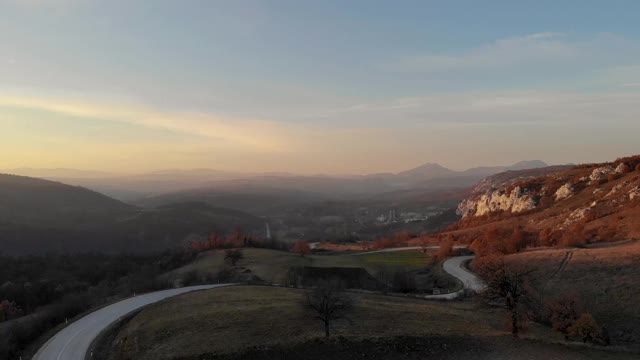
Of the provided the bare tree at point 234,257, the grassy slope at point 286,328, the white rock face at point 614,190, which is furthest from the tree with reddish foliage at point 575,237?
the bare tree at point 234,257

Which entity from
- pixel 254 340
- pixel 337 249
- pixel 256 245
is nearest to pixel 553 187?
pixel 337 249

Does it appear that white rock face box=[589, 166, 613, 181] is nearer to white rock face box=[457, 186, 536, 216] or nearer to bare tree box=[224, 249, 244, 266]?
white rock face box=[457, 186, 536, 216]

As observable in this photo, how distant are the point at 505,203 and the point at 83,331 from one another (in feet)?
463

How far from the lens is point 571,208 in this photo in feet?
374

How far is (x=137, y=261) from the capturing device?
146 meters

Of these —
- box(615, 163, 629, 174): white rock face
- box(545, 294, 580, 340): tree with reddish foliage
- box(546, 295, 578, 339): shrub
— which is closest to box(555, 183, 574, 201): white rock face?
box(615, 163, 629, 174): white rock face

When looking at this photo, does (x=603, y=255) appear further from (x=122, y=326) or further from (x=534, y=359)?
(x=122, y=326)

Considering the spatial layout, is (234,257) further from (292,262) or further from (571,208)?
(571,208)

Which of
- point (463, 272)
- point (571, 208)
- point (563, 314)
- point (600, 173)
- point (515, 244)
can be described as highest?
point (600, 173)

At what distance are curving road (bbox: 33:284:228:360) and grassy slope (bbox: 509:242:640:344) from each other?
5173 cm

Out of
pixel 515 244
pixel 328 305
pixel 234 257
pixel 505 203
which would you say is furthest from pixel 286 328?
pixel 505 203

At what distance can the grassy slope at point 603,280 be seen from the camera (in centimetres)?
4646

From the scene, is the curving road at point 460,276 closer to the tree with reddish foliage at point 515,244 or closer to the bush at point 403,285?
the bush at point 403,285

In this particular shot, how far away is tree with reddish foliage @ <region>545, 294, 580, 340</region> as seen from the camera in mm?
43469
